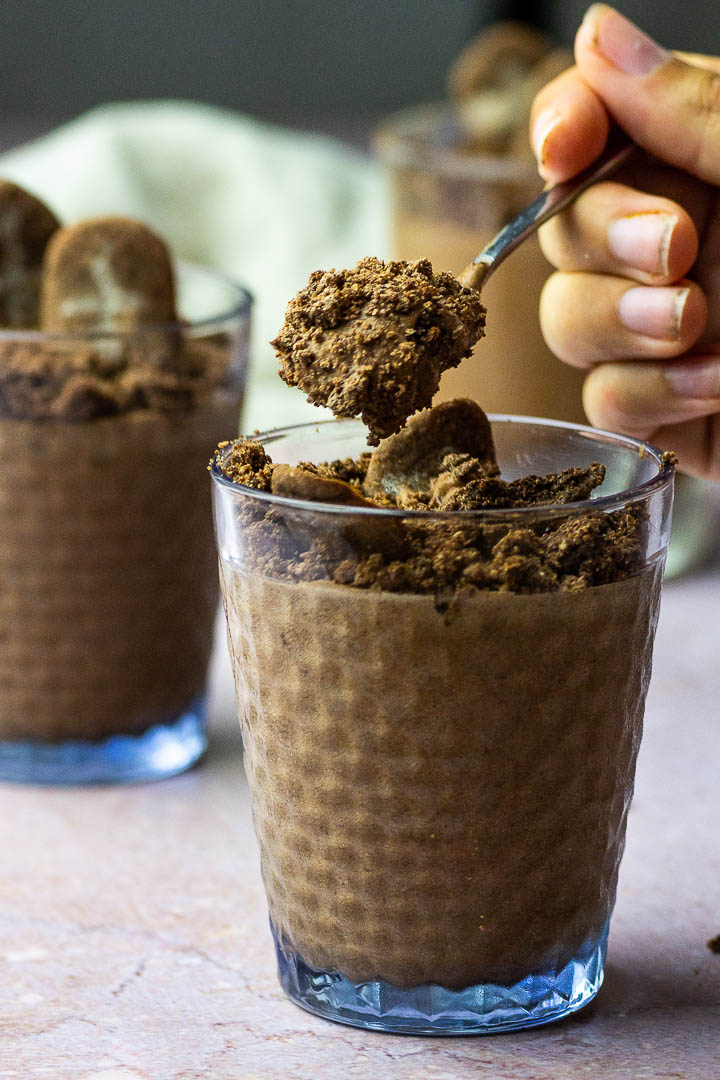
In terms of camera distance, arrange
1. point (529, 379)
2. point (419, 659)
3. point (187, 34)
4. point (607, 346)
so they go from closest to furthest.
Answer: point (419, 659) < point (607, 346) < point (529, 379) < point (187, 34)

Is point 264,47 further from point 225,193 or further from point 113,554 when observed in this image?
point 113,554

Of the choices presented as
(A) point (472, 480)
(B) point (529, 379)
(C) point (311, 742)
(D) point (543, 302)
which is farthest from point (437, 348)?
(B) point (529, 379)

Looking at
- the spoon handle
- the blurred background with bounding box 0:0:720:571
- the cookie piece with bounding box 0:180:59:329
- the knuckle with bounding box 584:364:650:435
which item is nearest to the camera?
the spoon handle

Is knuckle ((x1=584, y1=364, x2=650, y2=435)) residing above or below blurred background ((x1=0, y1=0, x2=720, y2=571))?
below

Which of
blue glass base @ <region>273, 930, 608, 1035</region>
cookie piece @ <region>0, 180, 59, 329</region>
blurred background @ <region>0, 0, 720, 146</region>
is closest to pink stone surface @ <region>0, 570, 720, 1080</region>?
blue glass base @ <region>273, 930, 608, 1035</region>

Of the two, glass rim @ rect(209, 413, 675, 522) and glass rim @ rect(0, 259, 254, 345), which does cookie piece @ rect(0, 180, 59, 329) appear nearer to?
glass rim @ rect(0, 259, 254, 345)

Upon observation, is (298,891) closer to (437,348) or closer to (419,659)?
(419,659)

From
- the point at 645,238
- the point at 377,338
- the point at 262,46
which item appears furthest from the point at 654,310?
the point at 262,46
